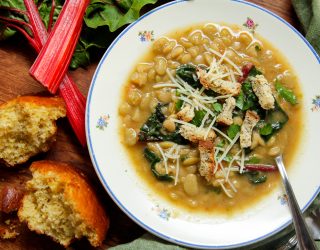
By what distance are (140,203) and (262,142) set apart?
4.14 feet

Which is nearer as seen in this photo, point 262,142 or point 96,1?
point 262,142

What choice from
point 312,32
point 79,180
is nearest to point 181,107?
point 79,180

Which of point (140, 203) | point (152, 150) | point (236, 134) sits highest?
point (236, 134)

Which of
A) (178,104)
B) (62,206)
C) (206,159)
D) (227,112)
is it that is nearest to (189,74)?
(178,104)

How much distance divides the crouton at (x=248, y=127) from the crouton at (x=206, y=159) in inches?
11.6

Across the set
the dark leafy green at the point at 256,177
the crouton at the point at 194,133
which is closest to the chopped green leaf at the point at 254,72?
the crouton at the point at 194,133

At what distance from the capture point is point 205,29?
514 centimetres

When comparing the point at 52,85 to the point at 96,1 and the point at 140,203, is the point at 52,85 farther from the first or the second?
the point at 140,203

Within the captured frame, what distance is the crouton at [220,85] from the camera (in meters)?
4.80

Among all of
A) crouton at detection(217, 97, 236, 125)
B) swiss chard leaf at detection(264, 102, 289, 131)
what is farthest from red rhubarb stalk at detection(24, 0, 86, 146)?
swiss chard leaf at detection(264, 102, 289, 131)

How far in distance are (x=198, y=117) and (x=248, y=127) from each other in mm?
464

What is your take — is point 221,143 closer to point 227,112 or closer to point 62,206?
point 227,112

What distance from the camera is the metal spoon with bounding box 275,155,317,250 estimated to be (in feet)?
14.8

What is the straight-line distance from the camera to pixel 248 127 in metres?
4.83
